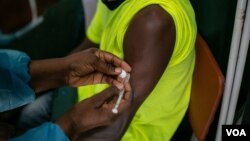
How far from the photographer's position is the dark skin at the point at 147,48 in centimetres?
113

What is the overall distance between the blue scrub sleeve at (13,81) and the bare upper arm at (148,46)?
36cm

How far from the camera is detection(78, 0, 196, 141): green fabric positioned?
1.22 meters

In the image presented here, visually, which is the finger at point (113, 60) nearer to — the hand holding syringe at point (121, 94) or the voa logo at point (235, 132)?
the hand holding syringe at point (121, 94)

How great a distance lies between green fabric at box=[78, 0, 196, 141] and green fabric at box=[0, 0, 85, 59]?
2.16 feet

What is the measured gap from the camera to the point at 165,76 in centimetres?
132

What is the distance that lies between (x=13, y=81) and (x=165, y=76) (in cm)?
48

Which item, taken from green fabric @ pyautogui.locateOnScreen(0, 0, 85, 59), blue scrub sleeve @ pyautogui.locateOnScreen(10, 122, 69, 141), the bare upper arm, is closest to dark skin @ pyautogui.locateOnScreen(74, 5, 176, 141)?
the bare upper arm

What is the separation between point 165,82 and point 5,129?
2.29 feet

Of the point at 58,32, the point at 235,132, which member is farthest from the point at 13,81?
the point at 58,32

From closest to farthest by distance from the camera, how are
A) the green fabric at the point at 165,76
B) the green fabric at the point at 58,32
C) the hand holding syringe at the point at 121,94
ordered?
the hand holding syringe at the point at 121,94 → the green fabric at the point at 165,76 → the green fabric at the point at 58,32

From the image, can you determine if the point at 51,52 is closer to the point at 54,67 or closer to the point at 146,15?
the point at 54,67

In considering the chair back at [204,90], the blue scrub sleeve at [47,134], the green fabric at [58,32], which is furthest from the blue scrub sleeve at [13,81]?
the green fabric at [58,32]

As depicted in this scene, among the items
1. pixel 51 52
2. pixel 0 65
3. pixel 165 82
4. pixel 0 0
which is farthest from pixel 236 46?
pixel 0 0

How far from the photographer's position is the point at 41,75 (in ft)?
4.41
